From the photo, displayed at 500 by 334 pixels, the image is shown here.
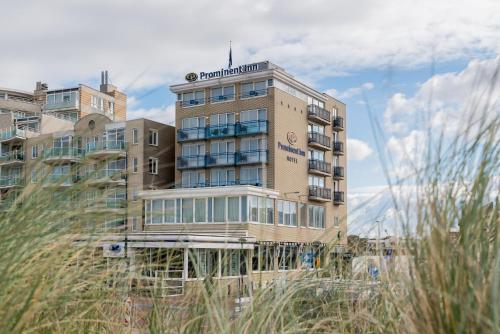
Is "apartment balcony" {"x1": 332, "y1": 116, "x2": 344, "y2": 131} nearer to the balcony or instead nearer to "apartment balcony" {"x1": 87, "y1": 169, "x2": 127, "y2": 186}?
the balcony

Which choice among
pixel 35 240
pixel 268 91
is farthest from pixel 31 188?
pixel 268 91

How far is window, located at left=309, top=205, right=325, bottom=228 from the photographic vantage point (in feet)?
149

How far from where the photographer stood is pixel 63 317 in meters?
3.09

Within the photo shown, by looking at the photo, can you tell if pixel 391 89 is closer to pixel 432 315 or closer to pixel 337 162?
pixel 432 315

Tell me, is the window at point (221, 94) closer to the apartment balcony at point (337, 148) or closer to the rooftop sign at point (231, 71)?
the rooftop sign at point (231, 71)

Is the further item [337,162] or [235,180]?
[337,162]

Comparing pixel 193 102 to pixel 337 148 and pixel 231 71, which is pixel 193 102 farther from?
pixel 337 148

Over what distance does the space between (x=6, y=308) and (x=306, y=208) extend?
42509mm

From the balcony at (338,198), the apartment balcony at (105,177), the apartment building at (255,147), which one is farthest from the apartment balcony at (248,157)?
the apartment balcony at (105,177)

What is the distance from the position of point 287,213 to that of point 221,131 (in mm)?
7450

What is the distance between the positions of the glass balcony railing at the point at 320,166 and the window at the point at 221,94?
759 cm

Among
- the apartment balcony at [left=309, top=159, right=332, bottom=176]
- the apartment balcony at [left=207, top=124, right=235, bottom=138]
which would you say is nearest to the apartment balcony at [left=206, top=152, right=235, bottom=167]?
the apartment balcony at [left=207, top=124, right=235, bottom=138]

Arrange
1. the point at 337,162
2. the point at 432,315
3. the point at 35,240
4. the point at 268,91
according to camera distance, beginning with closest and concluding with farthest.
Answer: the point at 432,315
the point at 35,240
the point at 268,91
the point at 337,162

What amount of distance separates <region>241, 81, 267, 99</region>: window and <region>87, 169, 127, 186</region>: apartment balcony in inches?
1556
